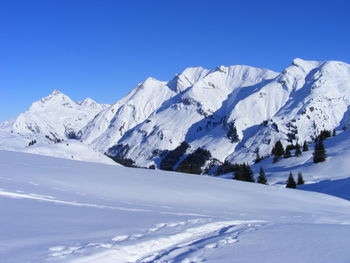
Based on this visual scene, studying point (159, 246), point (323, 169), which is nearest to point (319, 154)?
point (323, 169)

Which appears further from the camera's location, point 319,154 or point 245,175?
point 319,154

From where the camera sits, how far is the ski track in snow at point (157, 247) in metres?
7.71

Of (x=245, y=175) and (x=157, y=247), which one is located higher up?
(x=245, y=175)

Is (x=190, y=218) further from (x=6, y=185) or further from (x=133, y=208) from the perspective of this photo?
(x=6, y=185)

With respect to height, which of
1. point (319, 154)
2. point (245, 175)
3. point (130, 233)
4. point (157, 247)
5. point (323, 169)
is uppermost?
point (319, 154)

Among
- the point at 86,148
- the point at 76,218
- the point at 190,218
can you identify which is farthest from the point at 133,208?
the point at 86,148

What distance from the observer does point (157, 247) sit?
348 inches

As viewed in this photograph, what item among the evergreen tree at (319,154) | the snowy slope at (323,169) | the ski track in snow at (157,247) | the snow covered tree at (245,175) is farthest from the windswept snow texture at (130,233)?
the evergreen tree at (319,154)

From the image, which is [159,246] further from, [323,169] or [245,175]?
[323,169]

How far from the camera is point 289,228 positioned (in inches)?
439

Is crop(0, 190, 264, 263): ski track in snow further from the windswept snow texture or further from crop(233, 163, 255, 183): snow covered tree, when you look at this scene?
crop(233, 163, 255, 183): snow covered tree

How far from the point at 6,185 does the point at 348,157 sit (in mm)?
92282

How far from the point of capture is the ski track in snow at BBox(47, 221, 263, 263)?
7715 millimetres

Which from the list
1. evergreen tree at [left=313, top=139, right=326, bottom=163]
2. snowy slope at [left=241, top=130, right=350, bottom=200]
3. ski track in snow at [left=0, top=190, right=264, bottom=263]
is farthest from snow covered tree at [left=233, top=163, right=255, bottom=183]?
ski track in snow at [left=0, top=190, right=264, bottom=263]
